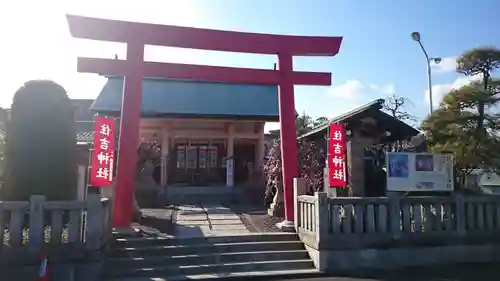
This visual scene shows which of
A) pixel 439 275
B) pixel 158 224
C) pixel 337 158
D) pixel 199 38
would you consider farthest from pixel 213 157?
pixel 439 275

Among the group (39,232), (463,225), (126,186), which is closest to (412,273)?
(463,225)

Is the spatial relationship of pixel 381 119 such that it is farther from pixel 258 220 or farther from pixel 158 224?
pixel 158 224

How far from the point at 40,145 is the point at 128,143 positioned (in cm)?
245

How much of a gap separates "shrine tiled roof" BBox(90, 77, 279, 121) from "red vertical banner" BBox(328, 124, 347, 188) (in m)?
9.44

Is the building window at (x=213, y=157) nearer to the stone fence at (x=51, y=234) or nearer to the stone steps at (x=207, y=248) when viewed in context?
the stone steps at (x=207, y=248)

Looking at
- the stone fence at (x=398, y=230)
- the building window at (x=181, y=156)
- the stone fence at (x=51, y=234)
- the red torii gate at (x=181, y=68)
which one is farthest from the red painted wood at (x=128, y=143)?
the building window at (x=181, y=156)

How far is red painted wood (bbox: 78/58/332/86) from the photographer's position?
934 cm

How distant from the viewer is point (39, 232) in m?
7.09

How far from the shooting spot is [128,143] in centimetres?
930

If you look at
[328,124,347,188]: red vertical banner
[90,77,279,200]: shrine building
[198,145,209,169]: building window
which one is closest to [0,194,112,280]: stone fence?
[328,124,347,188]: red vertical banner

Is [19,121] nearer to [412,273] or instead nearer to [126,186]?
[126,186]

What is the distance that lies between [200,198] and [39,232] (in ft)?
36.8

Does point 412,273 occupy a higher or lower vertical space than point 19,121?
lower

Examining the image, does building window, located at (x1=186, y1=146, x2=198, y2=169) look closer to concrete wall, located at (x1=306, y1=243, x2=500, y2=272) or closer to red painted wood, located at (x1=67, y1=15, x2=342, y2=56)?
red painted wood, located at (x1=67, y1=15, x2=342, y2=56)
